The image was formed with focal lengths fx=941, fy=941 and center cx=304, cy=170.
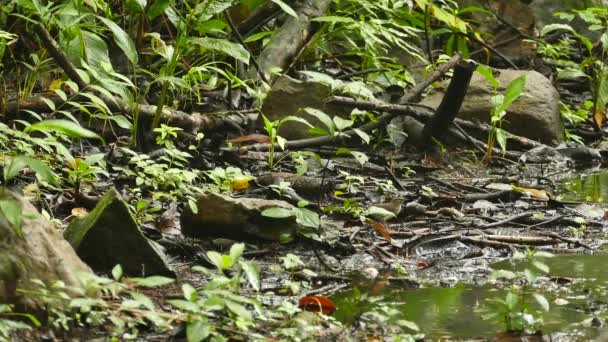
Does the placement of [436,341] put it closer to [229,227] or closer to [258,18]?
[229,227]

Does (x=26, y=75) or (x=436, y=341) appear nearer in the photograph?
(x=436, y=341)

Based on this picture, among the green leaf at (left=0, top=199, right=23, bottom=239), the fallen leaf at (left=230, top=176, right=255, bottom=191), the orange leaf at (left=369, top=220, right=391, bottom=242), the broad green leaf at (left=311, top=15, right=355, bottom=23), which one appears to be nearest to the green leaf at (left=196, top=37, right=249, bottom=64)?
the fallen leaf at (left=230, top=176, right=255, bottom=191)

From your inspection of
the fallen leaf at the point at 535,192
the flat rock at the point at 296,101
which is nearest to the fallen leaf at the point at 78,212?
the flat rock at the point at 296,101

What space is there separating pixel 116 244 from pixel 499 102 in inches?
121

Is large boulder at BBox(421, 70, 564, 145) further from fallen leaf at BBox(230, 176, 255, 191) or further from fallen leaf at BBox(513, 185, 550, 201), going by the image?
fallen leaf at BBox(230, 176, 255, 191)

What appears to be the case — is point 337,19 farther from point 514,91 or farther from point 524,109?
point 524,109

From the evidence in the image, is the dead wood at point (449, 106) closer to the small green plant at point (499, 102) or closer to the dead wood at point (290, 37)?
the small green plant at point (499, 102)

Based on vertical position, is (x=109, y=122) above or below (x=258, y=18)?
below

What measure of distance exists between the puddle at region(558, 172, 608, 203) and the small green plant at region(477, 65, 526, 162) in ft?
1.48

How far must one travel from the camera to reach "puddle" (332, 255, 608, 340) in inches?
104

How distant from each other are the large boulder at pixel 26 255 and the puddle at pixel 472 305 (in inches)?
30.5

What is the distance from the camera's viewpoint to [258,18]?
6.37 metres

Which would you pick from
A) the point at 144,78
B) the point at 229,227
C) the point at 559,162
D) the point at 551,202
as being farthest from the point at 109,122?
the point at 559,162

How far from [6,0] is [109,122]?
2.68 ft
